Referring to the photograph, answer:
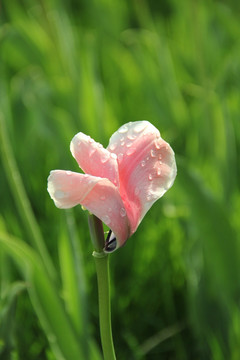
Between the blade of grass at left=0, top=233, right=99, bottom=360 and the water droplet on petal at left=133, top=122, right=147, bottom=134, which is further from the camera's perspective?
the blade of grass at left=0, top=233, right=99, bottom=360

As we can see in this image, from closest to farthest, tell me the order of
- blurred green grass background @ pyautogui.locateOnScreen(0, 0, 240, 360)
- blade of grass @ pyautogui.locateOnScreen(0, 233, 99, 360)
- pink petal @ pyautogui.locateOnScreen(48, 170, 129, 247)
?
pink petal @ pyautogui.locateOnScreen(48, 170, 129, 247) < blade of grass @ pyautogui.locateOnScreen(0, 233, 99, 360) < blurred green grass background @ pyautogui.locateOnScreen(0, 0, 240, 360)

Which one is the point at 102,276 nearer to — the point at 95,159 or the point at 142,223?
the point at 95,159

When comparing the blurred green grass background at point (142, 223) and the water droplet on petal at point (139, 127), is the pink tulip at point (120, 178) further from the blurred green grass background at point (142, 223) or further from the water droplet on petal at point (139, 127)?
the blurred green grass background at point (142, 223)

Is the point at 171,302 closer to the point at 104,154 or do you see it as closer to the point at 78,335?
the point at 78,335

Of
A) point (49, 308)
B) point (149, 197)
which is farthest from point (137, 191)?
point (49, 308)

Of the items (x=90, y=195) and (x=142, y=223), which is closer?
(x=90, y=195)

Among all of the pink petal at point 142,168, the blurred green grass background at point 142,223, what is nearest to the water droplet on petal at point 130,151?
the pink petal at point 142,168

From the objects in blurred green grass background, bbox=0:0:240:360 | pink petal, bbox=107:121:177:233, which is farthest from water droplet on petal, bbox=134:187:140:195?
blurred green grass background, bbox=0:0:240:360

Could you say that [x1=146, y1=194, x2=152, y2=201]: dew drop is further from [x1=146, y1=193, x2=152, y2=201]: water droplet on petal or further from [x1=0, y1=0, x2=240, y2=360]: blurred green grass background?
[x1=0, y1=0, x2=240, y2=360]: blurred green grass background
